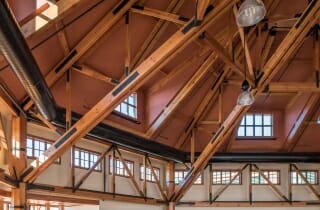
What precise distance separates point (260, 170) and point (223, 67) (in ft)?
16.9

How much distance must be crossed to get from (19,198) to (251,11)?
19.5ft

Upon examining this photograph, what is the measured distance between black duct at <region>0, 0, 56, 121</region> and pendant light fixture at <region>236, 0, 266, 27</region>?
2950 mm

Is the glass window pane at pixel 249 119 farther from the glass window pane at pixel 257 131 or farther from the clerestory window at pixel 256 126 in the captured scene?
the glass window pane at pixel 257 131

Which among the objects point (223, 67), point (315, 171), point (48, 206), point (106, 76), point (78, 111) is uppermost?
point (223, 67)

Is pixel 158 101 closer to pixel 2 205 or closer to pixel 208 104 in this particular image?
pixel 208 104

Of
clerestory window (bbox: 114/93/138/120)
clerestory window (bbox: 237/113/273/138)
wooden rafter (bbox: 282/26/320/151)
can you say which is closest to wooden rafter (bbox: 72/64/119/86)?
clerestory window (bbox: 114/93/138/120)

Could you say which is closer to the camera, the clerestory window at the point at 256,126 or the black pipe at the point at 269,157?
the black pipe at the point at 269,157

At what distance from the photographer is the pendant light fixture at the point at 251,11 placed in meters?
6.01

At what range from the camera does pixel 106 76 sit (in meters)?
10.9

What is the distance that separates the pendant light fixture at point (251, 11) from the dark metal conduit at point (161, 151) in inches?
191

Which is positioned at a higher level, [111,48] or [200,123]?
[111,48]

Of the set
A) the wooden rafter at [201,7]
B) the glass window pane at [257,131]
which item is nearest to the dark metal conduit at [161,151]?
the glass window pane at [257,131]

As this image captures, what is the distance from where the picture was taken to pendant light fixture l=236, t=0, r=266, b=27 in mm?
6012

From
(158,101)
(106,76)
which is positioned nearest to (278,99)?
(158,101)
